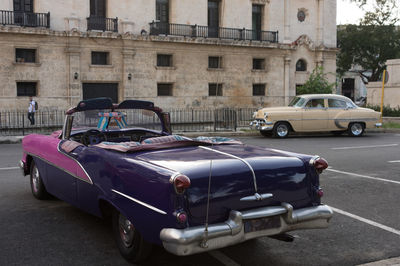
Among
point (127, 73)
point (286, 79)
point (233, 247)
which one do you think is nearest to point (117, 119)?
point (233, 247)

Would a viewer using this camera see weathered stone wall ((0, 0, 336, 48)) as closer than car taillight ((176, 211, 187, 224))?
No

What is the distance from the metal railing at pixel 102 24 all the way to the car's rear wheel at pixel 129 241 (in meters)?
24.0

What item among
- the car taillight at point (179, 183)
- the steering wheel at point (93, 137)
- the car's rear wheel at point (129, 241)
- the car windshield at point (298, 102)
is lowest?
the car's rear wheel at point (129, 241)

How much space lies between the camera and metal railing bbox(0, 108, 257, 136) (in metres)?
22.0

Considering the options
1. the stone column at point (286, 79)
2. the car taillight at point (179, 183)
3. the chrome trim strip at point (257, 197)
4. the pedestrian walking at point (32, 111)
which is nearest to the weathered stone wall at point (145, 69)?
the stone column at point (286, 79)

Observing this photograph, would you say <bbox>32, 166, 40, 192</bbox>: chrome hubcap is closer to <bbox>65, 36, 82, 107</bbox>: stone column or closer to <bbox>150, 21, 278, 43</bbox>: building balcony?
<bbox>65, 36, 82, 107</bbox>: stone column

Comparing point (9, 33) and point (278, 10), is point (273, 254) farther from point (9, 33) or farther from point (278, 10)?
point (278, 10)

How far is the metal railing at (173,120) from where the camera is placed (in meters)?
22.0

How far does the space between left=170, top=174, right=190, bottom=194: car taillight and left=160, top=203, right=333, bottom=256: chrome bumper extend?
325 mm

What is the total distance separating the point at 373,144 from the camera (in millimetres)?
16047

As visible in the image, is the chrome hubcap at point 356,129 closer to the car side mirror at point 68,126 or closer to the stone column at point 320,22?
the car side mirror at point 68,126

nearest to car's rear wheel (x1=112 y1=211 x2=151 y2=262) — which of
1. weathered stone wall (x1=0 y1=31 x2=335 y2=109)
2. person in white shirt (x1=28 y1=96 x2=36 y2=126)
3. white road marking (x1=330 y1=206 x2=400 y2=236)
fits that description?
white road marking (x1=330 y1=206 x2=400 y2=236)

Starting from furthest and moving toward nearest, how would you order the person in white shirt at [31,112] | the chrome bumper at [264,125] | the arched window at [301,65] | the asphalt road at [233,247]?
the arched window at [301,65], the person in white shirt at [31,112], the chrome bumper at [264,125], the asphalt road at [233,247]

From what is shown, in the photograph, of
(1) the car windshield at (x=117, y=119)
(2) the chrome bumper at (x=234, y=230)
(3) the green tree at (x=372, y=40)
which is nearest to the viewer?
(2) the chrome bumper at (x=234, y=230)
